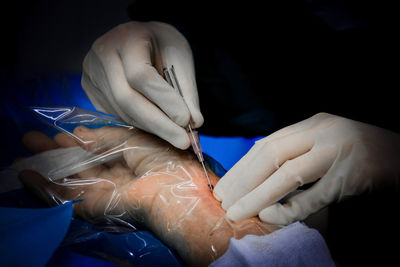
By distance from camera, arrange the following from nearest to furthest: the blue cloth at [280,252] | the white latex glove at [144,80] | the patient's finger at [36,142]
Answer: the blue cloth at [280,252] → the patient's finger at [36,142] → the white latex glove at [144,80]

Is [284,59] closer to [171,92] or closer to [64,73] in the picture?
[171,92]

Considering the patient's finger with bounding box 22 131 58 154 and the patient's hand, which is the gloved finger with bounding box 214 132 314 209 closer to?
the patient's hand

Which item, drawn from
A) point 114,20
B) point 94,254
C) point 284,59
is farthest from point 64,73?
point 284,59

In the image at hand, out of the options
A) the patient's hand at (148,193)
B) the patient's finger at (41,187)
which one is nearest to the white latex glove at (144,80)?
the patient's hand at (148,193)

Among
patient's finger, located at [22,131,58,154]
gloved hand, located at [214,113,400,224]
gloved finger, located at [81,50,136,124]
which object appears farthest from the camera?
gloved finger, located at [81,50,136,124]

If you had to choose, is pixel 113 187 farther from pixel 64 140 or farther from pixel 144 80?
pixel 144 80

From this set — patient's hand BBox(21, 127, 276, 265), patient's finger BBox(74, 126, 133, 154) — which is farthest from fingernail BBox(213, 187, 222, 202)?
patient's finger BBox(74, 126, 133, 154)

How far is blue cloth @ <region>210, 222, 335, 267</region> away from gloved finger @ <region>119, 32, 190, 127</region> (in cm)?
50

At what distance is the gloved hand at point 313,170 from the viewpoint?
75 centimetres

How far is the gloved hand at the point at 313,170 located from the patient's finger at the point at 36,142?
0.65 m

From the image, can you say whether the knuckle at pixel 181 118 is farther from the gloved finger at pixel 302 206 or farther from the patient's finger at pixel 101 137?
the gloved finger at pixel 302 206

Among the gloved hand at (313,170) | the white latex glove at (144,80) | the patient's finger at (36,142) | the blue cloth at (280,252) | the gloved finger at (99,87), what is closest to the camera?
the blue cloth at (280,252)

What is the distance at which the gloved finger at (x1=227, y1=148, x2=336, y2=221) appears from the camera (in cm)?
78

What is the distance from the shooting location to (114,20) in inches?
63.7
